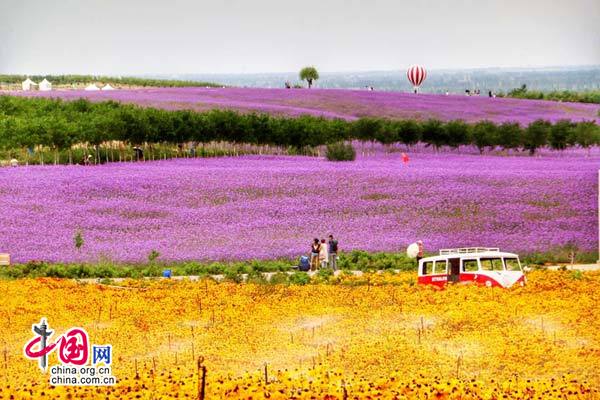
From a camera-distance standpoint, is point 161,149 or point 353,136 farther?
Result: point 353,136

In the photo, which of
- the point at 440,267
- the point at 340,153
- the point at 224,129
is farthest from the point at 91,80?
the point at 440,267

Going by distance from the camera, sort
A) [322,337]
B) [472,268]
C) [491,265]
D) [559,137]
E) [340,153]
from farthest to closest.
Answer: [559,137]
[340,153]
[472,268]
[491,265]
[322,337]

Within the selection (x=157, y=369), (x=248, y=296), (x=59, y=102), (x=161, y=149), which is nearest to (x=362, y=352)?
(x=157, y=369)

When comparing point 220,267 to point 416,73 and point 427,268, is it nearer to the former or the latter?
point 427,268

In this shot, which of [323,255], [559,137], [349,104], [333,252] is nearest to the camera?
[333,252]

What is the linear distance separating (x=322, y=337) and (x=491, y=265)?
718 cm

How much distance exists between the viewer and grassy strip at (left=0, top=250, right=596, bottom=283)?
104 feet

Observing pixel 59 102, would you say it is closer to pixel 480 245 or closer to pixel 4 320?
pixel 480 245

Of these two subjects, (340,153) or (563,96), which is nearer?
(340,153)

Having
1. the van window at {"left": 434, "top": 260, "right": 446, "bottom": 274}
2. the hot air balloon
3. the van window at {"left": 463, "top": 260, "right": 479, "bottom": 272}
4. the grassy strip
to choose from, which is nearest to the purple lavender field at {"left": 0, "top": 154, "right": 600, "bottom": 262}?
the grassy strip

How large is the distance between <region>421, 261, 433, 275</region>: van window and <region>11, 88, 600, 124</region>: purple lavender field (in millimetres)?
47904

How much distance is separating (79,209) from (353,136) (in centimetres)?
2993

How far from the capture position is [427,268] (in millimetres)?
29000

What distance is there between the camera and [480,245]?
118 ft
